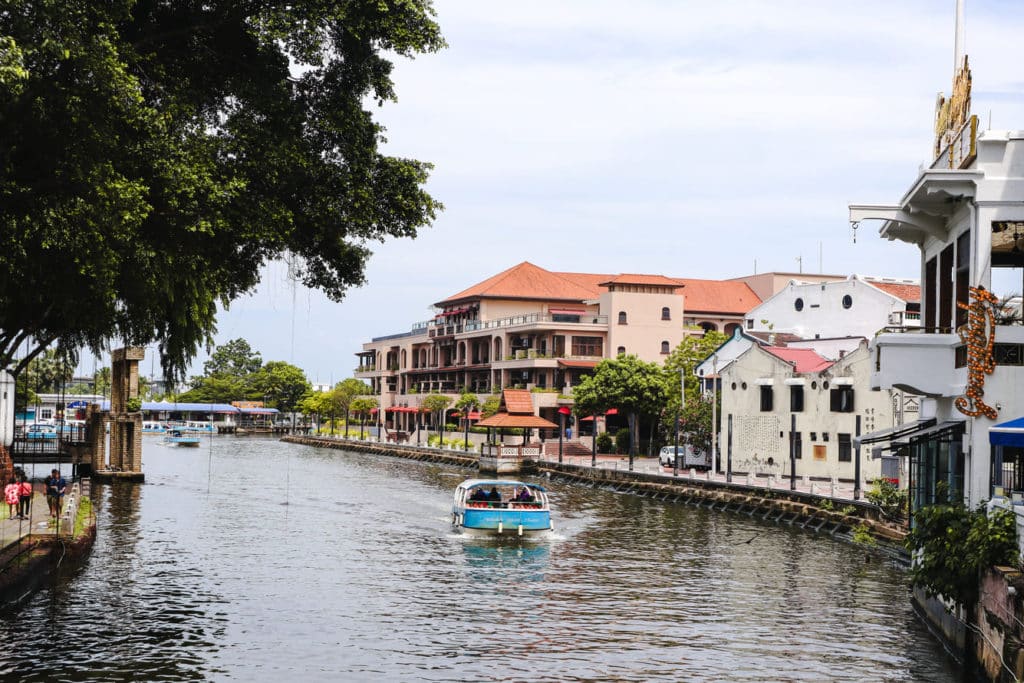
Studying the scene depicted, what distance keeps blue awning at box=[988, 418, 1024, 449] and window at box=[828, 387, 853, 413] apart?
4301 cm

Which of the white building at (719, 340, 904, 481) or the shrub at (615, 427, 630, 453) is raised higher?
the white building at (719, 340, 904, 481)

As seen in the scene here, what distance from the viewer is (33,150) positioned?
69.4ft

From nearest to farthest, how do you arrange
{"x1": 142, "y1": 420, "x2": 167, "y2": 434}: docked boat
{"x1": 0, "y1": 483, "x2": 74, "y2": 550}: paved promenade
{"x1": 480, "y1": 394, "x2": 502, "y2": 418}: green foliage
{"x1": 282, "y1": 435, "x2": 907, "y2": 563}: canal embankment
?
1. {"x1": 0, "y1": 483, "x2": 74, "y2": 550}: paved promenade
2. {"x1": 282, "y1": 435, "x2": 907, "y2": 563}: canal embankment
3. {"x1": 480, "y1": 394, "x2": 502, "y2": 418}: green foliage
4. {"x1": 142, "y1": 420, "x2": 167, "y2": 434}: docked boat

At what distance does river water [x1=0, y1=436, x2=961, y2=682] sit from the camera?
76.2ft

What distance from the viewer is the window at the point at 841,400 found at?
203ft

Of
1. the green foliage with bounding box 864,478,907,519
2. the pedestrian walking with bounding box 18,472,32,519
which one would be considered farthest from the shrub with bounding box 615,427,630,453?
the pedestrian walking with bounding box 18,472,32,519

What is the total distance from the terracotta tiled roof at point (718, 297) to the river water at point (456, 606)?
2838 inches

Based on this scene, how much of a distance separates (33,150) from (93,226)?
2.40m

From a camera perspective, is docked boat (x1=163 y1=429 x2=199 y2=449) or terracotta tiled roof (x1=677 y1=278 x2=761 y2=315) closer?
terracotta tiled roof (x1=677 y1=278 x2=761 y2=315)

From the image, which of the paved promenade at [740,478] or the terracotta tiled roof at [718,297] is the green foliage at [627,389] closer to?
the paved promenade at [740,478]

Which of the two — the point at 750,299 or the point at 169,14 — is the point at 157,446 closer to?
the point at 750,299

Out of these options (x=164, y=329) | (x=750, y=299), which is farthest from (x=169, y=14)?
(x=750, y=299)

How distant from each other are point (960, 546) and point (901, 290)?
6293 centimetres

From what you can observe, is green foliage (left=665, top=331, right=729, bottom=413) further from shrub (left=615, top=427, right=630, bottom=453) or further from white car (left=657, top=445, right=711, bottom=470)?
white car (left=657, top=445, right=711, bottom=470)
